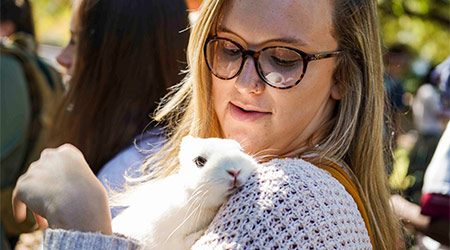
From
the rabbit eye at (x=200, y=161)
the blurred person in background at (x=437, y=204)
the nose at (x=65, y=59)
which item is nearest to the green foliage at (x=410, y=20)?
the nose at (x=65, y=59)

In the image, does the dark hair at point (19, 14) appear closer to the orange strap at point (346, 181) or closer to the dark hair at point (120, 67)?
the dark hair at point (120, 67)

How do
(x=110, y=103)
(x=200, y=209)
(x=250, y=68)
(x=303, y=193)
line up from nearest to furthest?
(x=303, y=193), (x=200, y=209), (x=250, y=68), (x=110, y=103)

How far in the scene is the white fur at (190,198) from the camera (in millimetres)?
1396

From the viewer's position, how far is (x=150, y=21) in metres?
2.56

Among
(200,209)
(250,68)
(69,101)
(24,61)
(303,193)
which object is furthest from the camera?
(24,61)

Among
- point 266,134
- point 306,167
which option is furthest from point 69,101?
point 306,167

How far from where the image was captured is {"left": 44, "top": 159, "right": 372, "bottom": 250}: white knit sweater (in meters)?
1.21

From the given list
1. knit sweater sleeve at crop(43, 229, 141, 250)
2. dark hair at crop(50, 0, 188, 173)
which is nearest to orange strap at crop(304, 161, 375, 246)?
knit sweater sleeve at crop(43, 229, 141, 250)

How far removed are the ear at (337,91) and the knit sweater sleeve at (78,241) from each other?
859 mm

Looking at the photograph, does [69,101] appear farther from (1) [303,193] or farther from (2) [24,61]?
(1) [303,193]

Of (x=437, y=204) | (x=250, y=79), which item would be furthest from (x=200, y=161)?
(x=437, y=204)

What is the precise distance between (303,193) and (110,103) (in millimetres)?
1547

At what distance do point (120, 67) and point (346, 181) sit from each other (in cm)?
150

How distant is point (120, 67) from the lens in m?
2.54
